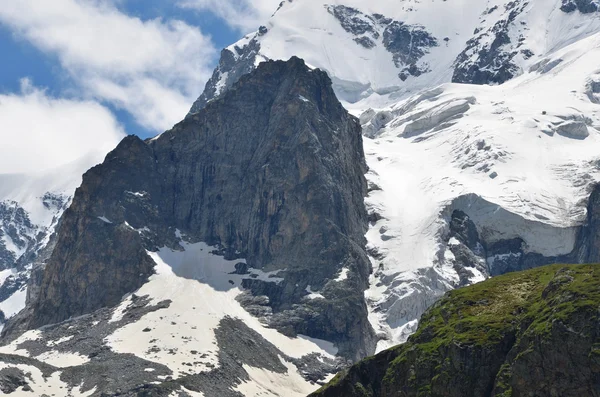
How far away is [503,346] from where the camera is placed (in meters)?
73.1

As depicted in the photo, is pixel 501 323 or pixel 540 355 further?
pixel 501 323

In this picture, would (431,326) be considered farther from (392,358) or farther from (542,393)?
(542,393)

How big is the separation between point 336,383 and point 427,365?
10356 mm

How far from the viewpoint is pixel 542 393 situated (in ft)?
222

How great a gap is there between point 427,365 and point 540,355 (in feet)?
29.9

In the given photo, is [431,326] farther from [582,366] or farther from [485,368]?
[582,366]

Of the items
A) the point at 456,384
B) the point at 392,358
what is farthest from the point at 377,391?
the point at 456,384

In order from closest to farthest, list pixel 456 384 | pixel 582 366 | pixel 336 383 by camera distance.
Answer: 1. pixel 582 366
2. pixel 456 384
3. pixel 336 383

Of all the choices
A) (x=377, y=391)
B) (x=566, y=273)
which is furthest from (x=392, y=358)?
(x=566, y=273)

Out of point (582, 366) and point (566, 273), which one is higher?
point (566, 273)

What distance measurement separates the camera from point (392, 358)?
82000 millimetres

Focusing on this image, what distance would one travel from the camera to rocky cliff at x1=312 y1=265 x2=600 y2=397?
67.6m

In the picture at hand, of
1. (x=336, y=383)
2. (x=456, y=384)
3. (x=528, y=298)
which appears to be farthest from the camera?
(x=336, y=383)

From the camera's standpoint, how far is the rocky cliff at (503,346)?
67625mm
